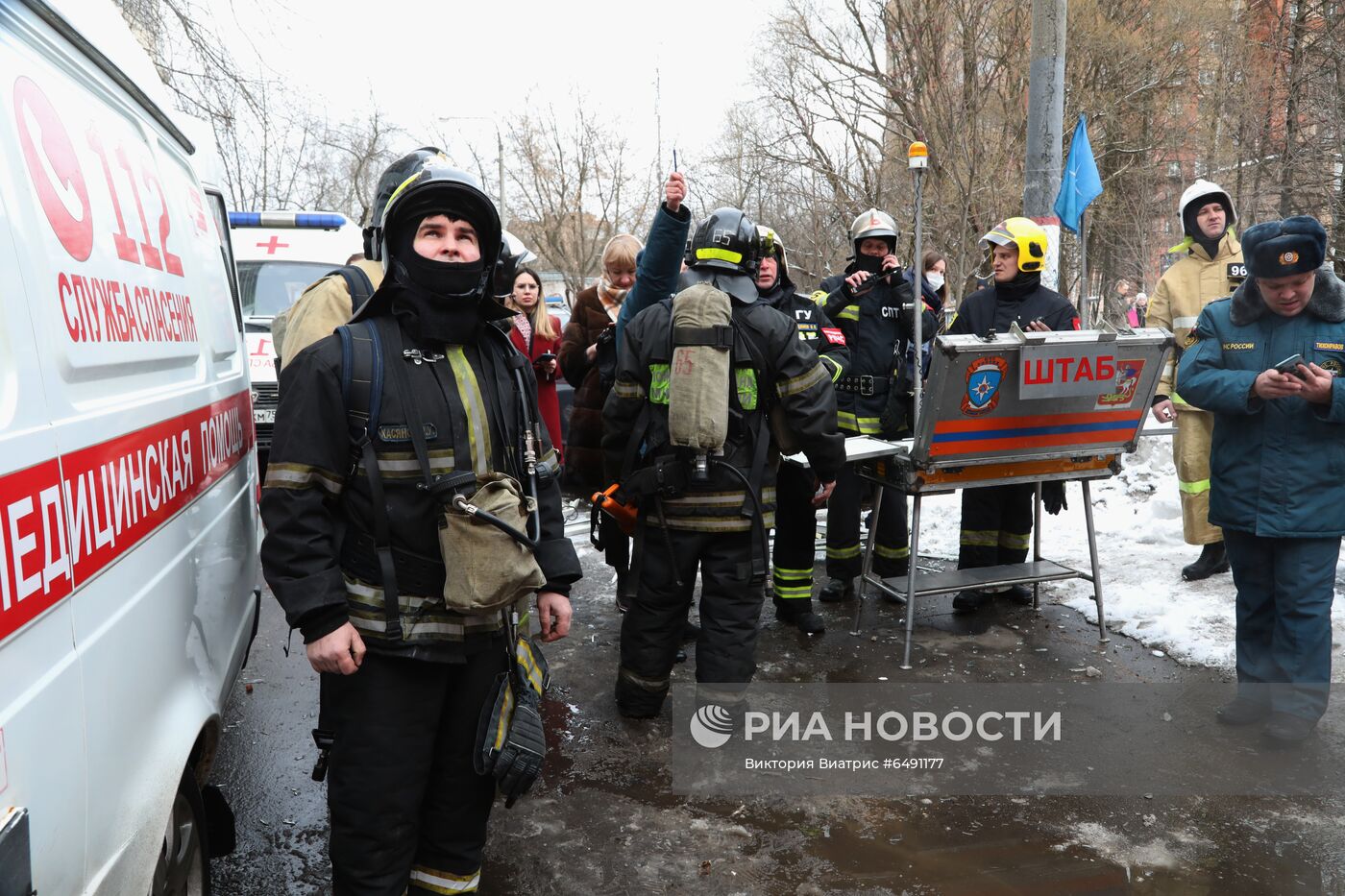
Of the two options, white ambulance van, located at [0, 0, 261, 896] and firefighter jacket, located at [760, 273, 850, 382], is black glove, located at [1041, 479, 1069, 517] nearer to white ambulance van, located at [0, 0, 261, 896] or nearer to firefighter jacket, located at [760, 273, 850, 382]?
firefighter jacket, located at [760, 273, 850, 382]

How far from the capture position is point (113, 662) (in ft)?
5.63

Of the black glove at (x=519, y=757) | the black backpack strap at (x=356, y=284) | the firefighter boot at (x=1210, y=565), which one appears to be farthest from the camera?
the firefighter boot at (x=1210, y=565)

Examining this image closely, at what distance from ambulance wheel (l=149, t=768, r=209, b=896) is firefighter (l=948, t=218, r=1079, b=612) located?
3.87 meters

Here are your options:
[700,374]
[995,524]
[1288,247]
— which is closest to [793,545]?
[995,524]

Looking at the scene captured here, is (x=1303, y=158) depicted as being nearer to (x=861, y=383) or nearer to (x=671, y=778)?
(x=861, y=383)

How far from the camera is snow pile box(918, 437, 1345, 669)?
4.92 meters

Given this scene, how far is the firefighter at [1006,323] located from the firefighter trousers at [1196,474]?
888 mm

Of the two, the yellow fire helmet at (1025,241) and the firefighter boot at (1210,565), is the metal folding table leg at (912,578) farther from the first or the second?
the firefighter boot at (1210,565)

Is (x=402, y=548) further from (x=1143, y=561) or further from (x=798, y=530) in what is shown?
(x=1143, y=561)

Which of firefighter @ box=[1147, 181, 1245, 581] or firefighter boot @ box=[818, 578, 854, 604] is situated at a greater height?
firefighter @ box=[1147, 181, 1245, 581]

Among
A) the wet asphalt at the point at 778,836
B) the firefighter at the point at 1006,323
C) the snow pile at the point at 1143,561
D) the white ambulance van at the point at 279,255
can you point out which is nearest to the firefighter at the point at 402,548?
the wet asphalt at the point at 778,836

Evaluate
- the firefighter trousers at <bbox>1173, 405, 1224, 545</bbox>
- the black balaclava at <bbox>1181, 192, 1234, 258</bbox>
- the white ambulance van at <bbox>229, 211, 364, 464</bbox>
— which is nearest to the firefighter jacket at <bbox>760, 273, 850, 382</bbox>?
the firefighter trousers at <bbox>1173, 405, 1224, 545</bbox>

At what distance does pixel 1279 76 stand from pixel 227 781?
14142 millimetres

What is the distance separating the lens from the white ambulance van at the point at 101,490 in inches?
56.1
